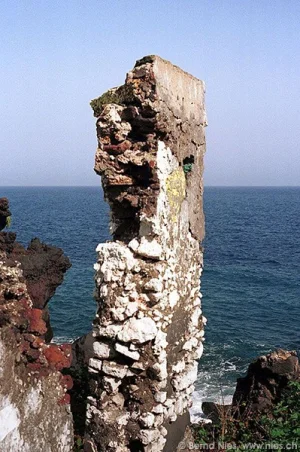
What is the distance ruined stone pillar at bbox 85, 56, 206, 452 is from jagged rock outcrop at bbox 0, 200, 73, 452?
0.45 metres

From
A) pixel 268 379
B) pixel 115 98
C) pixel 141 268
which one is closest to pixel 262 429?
pixel 268 379

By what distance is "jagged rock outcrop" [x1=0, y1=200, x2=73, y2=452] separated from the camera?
583 centimetres

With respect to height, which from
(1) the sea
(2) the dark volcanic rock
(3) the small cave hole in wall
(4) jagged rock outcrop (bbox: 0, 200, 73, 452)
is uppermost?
(3) the small cave hole in wall

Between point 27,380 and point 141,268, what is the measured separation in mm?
1886

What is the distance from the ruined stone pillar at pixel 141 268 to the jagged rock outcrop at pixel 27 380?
45cm

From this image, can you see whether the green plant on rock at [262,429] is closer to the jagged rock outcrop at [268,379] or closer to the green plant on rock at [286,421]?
the green plant on rock at [286,421]

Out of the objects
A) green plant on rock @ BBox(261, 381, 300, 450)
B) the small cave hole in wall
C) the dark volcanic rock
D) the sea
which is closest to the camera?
the small cave hole in wall

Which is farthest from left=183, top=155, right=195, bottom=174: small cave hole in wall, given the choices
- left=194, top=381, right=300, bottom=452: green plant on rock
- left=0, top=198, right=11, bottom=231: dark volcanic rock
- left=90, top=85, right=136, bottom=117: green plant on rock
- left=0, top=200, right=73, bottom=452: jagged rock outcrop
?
left=0, top=198, right=11, bottom=231: dark volcanic rock

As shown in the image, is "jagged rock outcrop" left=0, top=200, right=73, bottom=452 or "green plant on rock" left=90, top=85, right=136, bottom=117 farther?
"green plant on rock" left=90, top=85, right=136, bottom=117

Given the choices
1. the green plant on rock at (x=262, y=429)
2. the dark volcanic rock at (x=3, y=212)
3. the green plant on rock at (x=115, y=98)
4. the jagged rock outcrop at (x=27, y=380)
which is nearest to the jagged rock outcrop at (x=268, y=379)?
the green plant on rock at (x=262, y=429)

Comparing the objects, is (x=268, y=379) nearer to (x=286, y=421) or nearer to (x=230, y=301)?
(x=286, y=421)

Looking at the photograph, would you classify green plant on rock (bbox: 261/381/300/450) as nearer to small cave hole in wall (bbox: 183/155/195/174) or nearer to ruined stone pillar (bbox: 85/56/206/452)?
ruined stone pillar (bbox: 85/56/206/452)

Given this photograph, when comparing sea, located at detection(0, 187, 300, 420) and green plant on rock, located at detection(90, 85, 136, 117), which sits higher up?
green plant on rock, located at detection(90, 85, 136, 117)

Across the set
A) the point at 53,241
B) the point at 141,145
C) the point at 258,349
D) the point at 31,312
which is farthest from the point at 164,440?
the point at 53,241
